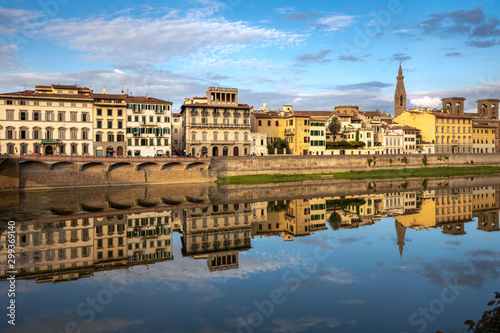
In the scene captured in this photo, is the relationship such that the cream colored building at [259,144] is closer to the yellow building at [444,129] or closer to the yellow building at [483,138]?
the yellow building at [444,129]

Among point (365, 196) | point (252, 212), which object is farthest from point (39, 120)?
point (365, 196)

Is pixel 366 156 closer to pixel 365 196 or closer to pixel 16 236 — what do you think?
pixel 365 196

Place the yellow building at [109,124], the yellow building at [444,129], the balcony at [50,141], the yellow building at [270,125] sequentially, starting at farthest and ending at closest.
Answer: the yellow building at [444,129]
the yellow building at [270,125]
the yellow building at [109,124]
the balcony at [50,141]

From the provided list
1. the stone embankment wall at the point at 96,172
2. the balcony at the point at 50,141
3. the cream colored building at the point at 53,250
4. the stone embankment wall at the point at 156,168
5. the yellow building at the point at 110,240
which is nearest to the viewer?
the cream colored building at the point at 53,250

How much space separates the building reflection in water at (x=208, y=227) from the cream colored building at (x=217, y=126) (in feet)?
88.8

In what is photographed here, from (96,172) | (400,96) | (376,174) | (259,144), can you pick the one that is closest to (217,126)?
(259,144)

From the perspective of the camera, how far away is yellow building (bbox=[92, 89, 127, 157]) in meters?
60.8

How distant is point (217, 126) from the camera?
227 ft

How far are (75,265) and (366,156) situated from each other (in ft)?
206

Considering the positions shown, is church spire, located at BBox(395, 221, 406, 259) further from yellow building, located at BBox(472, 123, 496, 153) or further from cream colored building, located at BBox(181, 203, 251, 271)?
yellow building, located at BBox(472, 123, 496, 153)

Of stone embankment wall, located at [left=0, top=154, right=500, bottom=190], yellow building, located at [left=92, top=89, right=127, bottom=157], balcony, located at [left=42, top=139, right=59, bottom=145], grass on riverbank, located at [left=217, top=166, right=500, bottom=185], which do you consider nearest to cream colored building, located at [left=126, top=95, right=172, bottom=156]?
yellow building, located at [left=92, top=89, right=127, bottom=157]

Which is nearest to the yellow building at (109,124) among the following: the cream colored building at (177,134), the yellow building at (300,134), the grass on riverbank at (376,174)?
the grass on riverbank at (376,174)

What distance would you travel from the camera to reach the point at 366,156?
75.1 meters

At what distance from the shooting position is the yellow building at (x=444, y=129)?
93812 mm
